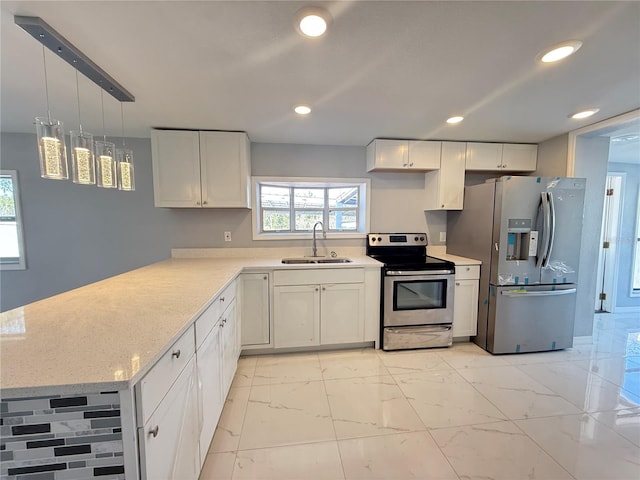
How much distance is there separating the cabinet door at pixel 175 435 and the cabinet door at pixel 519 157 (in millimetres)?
3675

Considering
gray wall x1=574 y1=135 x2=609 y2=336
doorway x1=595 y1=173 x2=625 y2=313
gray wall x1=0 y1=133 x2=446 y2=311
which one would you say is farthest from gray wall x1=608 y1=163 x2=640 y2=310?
gray wall x1=0 y1=133 x2=446 y2=311

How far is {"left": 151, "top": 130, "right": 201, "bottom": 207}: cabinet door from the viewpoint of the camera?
8.48ft

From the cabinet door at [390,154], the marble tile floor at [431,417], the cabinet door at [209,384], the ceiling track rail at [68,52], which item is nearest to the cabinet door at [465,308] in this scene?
the marble tile floor at [431,417]

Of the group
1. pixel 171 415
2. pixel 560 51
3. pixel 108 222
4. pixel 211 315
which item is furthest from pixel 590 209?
pixel 108 222

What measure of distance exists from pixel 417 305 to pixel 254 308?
5.50 feet

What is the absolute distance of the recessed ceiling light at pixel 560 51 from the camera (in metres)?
1.36

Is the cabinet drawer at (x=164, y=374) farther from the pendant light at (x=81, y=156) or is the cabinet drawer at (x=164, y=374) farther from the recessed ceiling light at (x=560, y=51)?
the recessed ceiling light at (x=560, y=51)

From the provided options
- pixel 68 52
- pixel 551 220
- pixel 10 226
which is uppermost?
pixel 68 52

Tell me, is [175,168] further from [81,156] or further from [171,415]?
[171,415]

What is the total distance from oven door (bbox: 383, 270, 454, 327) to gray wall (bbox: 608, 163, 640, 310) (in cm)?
320

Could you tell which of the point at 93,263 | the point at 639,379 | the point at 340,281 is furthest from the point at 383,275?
the point at 93,263

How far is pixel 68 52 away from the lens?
4.53 ft

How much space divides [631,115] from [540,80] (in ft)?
4.30

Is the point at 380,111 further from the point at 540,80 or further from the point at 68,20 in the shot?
the point at 68,20
